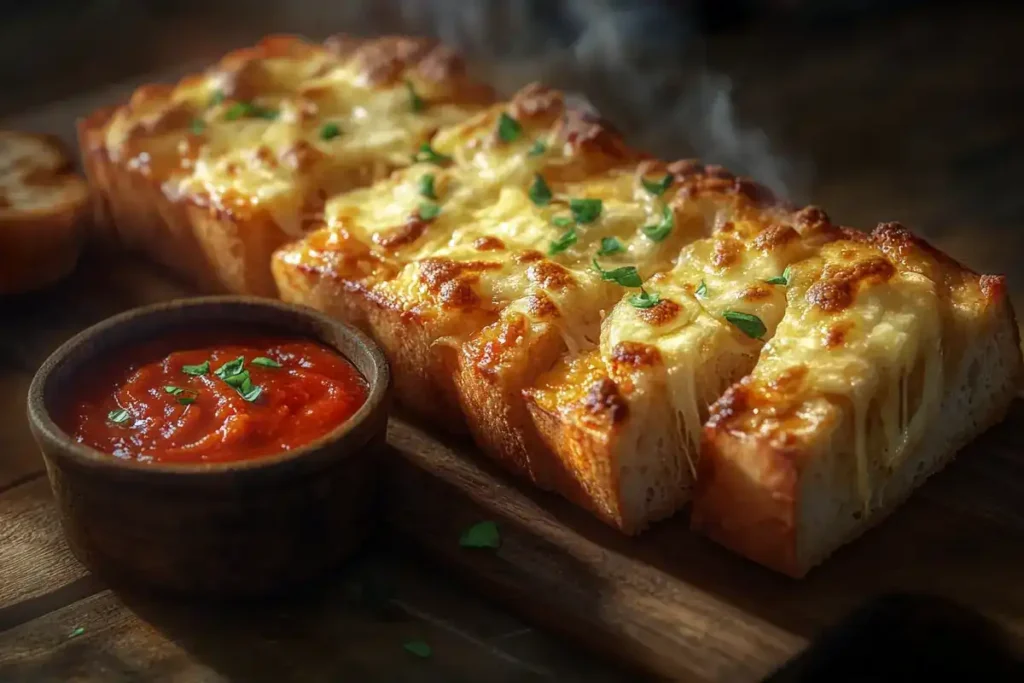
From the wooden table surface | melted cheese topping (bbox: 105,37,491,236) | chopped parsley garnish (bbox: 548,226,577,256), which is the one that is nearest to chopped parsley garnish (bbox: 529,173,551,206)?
chopped parsley garnish (bbox: 548,226,577,256)

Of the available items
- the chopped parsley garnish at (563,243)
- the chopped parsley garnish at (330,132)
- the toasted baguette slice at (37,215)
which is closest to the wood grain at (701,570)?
the chopped parsley garnish at (563,243)

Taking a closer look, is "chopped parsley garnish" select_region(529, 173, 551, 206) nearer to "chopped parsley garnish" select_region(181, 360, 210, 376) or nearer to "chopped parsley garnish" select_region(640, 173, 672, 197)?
"chopped parsley garnish" select_region(640, 173, 672, 197)

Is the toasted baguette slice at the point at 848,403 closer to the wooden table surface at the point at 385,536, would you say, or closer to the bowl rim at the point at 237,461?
the wooden table surface at the point at 385,536

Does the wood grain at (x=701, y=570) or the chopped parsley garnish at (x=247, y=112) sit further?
the chopped parsley garnish at (x=247, y=112)

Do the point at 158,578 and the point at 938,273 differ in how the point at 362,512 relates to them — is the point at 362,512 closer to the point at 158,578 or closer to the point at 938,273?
the point at 158,578

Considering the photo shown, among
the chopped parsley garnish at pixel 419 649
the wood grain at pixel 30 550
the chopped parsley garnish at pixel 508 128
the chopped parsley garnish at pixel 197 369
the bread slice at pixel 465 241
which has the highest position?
the chopped parsley garnish at pixel 508 128

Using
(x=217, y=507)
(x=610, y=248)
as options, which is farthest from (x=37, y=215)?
(x=610, y=248)
